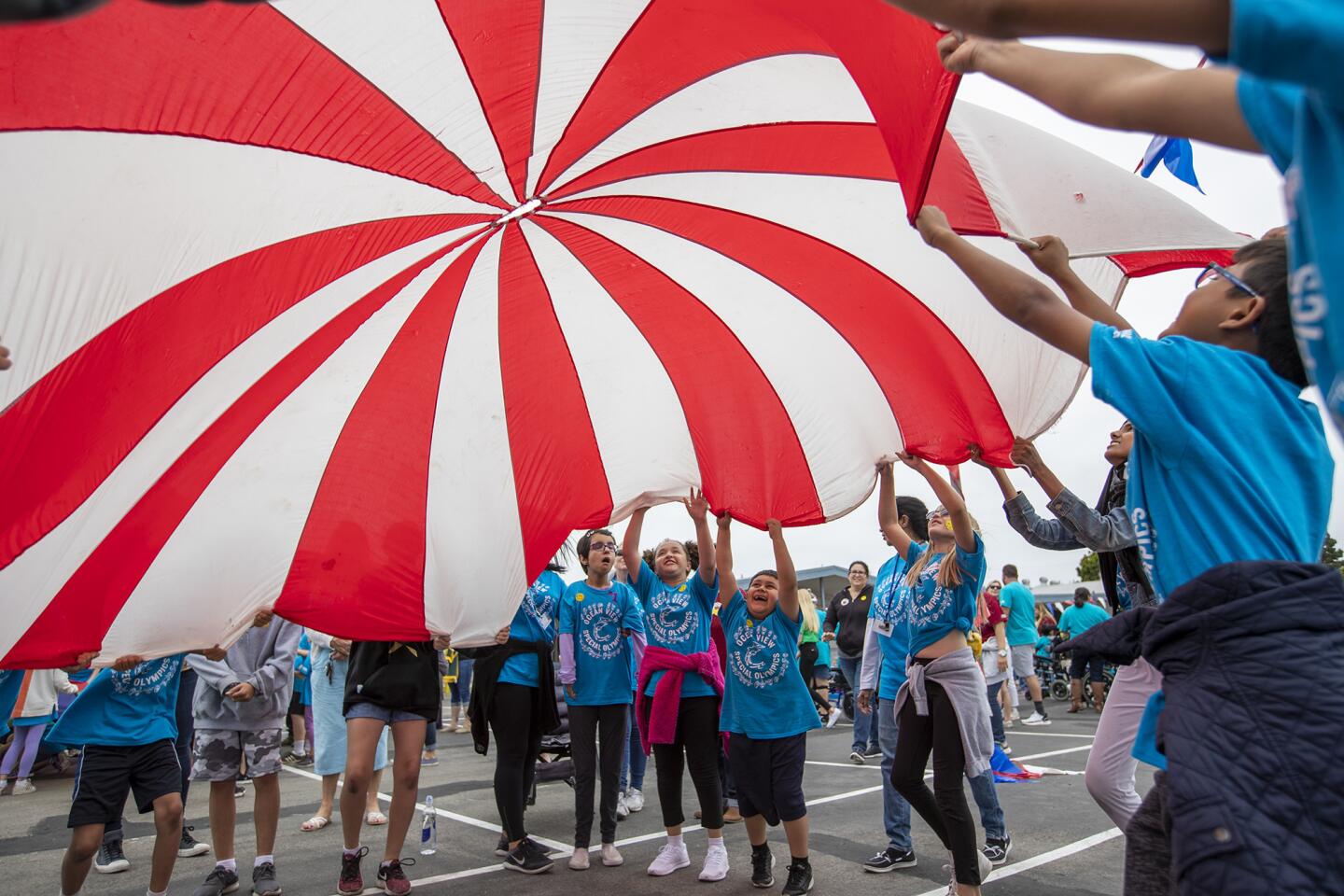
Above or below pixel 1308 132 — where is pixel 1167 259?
above

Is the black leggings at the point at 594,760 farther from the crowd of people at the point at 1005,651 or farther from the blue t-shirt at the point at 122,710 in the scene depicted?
the blue t-shirt at the point at 122,710

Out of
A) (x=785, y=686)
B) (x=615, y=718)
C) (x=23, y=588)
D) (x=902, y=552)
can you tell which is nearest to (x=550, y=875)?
(x=615, y=718)

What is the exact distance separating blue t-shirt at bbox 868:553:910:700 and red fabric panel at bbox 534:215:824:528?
1.33m

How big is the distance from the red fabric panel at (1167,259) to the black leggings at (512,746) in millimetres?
4025

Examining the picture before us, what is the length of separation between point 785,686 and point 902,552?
1039 millimetres

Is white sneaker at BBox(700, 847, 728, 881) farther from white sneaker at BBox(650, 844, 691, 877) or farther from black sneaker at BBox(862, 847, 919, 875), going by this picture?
black sneaker at BBox(862, 847, 919, 875)

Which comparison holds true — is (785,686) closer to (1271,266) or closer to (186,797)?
(1271,266)

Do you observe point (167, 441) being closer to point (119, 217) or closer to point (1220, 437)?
point (119, 217)

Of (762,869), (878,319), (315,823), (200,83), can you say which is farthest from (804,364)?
(315,823)

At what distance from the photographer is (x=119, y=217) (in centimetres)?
286

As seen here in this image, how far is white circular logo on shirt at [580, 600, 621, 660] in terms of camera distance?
18.6 ft

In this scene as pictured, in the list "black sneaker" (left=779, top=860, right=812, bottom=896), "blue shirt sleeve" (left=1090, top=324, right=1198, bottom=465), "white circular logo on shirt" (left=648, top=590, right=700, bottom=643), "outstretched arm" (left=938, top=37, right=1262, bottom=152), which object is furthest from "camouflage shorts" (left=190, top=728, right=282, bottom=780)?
"outstretched arm" (left=938, top=37, right=1262, bottom=152)

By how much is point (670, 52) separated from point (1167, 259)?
69.0 inches

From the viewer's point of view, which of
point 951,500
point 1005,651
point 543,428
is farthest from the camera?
point 1005,651
